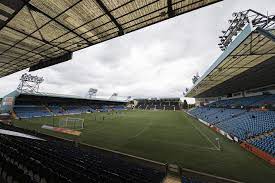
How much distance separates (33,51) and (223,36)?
24146mm

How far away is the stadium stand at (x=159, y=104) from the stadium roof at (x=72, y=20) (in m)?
101

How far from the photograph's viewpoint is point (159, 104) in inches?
4596

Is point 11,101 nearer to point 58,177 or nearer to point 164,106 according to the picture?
point 58,177

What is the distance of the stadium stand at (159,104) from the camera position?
A: 110156 millimetres

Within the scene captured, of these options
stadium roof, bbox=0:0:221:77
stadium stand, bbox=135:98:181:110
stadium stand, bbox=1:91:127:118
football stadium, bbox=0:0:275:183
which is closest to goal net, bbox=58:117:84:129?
stadium stand, bbox=1:91:127:118

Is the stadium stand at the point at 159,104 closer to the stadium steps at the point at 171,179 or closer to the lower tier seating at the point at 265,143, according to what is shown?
the lower tier seating at the point at 265,143

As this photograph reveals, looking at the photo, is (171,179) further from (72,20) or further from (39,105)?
(39,105)

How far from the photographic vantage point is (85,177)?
552 centimetres

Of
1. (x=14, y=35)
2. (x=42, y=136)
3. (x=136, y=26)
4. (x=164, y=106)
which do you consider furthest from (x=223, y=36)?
(x=164, y=106)

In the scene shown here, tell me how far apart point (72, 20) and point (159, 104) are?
366 feet

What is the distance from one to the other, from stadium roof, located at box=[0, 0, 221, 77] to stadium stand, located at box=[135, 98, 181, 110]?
101 meters

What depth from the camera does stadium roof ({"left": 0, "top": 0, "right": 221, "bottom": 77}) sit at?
6.72 m

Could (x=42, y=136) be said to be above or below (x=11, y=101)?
below

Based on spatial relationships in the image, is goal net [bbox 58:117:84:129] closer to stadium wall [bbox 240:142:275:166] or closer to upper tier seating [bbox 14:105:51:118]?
upper tier seating [bbox 14:105:51:118]
